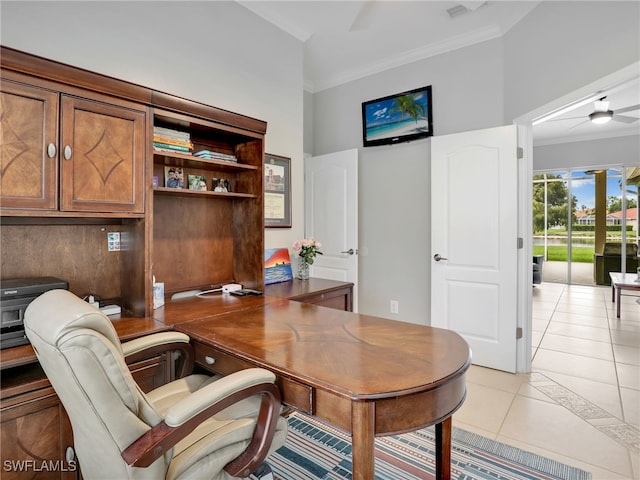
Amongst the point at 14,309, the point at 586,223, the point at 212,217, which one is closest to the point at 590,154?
the point at 586,223

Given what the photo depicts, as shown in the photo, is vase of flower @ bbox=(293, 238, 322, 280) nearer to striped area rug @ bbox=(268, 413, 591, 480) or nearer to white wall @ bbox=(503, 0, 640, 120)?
striped area rug @ bbox=(268, 413, 591, 480)

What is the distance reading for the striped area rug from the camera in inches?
72.5

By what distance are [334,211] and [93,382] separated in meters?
3.24

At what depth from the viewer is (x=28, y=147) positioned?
1465 millimetres

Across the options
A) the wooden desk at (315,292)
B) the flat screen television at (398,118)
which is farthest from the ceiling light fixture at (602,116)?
the wooden desk at (315,292)

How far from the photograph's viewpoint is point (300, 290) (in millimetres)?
2639

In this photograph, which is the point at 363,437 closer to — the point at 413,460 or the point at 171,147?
the point at 413,460

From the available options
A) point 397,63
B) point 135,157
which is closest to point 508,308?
point 397,63

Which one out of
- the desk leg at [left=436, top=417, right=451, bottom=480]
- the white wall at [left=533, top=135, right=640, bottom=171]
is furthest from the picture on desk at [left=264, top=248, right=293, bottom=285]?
the white wall at [left=533, top=135, right=640, bottom=171]

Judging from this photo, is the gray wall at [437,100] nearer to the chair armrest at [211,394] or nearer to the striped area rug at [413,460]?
the striped area rug at [413,460]

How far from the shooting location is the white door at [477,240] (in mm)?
3070

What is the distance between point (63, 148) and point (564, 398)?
11.6 feet

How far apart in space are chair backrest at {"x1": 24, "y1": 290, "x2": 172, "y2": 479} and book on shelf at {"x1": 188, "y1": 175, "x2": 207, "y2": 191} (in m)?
1.39

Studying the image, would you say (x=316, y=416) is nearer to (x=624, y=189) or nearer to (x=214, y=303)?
(x=214, y=303)
